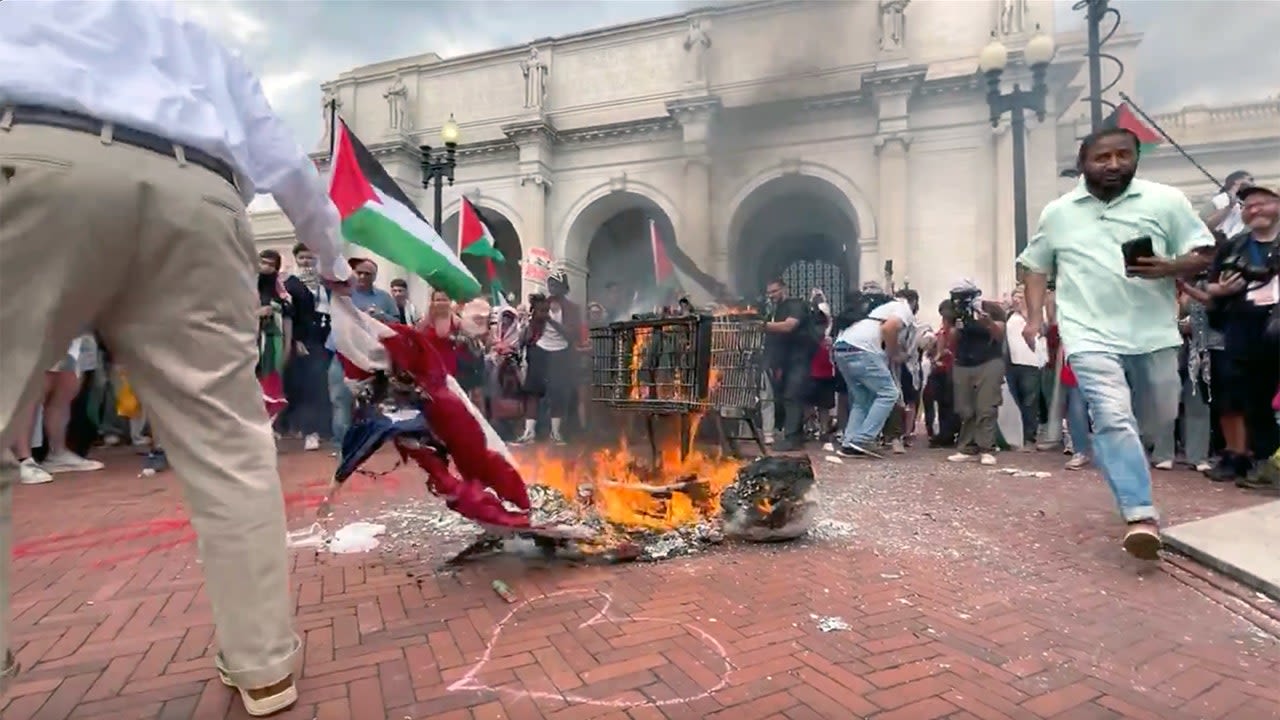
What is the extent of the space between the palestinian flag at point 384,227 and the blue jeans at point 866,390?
469 cm

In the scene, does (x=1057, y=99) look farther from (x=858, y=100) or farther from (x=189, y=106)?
(x=189, y=106)

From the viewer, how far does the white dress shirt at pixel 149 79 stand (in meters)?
1.62

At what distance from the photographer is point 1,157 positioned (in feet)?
5.06

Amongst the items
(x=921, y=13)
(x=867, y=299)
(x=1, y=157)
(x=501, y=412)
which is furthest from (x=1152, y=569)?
(x=921, y=13)

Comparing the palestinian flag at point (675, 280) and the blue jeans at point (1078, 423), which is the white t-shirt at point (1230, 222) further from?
the palestinian flag at point (675, 280)

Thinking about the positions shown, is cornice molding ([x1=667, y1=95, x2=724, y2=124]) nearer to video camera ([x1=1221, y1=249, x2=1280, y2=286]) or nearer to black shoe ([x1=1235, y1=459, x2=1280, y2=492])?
video camera ([x1=1221, y1=249, x2=1280, y2=286])

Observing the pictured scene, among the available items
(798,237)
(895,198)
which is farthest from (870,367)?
(798,237)

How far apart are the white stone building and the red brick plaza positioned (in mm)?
8255

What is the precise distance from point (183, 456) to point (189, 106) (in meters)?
0.93

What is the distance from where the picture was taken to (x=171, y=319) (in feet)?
5.79

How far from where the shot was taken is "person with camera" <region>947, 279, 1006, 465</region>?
711 cm

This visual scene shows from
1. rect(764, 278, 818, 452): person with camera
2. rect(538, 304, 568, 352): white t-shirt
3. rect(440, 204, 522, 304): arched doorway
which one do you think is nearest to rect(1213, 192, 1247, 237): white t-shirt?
rect(764, 278, 818, 452): person with camera

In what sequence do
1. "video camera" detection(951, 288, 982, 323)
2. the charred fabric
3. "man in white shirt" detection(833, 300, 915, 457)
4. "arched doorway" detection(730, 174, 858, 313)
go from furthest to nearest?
1. "arched doorway" detection(730, 174, 858, 313)
2. "video camera" detection(951, 288, 982, 323)
3. "man in white shirt" detection(833, 300, 915, 457)
4. the charred fabric

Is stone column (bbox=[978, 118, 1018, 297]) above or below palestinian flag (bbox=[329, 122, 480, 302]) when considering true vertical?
above
